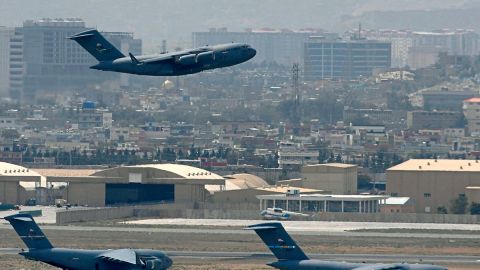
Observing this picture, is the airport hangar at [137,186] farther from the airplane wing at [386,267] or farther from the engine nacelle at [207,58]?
the airplane wing at [386,267]

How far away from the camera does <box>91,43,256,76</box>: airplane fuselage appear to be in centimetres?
11350

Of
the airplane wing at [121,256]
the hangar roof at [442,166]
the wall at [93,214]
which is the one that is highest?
the hangar roof at [442,166]

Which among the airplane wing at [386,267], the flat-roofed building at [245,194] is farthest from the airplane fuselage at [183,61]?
the flat-roofed building at [245,194]

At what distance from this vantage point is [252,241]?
440ft

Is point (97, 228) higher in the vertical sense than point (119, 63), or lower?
lower

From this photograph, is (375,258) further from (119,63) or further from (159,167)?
(159,167)

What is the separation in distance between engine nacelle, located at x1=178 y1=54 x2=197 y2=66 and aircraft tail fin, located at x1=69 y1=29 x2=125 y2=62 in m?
3.49

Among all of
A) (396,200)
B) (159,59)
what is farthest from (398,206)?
(159,59)

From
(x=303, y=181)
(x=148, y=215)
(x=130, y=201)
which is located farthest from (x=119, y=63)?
(x=303, y=181)

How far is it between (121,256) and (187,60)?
15.7 meters

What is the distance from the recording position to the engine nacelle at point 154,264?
105m

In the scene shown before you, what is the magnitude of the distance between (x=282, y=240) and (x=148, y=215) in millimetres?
62617

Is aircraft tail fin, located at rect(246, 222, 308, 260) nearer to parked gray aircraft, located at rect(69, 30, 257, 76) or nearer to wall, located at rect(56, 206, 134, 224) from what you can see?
parked gray aircraft, located at rect(69, 30, 257, 76)

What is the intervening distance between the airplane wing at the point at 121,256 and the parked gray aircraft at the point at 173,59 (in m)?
12.8
